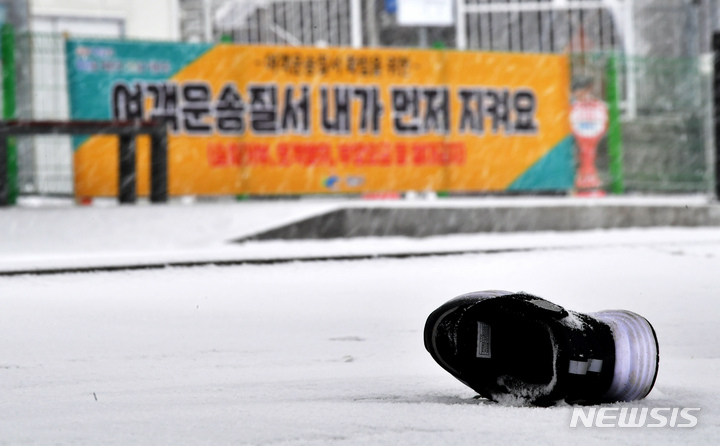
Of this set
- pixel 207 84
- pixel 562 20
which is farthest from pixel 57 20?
pixel 562 20

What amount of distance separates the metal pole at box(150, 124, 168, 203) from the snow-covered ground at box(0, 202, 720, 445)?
2416mm

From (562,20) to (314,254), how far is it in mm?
25845

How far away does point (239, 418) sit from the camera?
2.16m

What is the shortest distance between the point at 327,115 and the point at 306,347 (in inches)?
328

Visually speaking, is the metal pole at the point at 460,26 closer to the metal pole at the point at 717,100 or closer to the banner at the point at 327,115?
the banner at the point at 327,115

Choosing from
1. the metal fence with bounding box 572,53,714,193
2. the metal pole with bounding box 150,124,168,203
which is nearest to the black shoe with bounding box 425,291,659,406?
the metal pole with bounding box 150,124,168,203

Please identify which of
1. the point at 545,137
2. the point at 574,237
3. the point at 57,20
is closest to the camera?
the point at 574,237

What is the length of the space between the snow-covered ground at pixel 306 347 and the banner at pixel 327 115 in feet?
11.6

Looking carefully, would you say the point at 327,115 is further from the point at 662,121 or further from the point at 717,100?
the point at 662,121

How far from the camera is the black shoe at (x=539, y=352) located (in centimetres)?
225

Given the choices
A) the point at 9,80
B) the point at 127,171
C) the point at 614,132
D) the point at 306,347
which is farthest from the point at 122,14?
the point at 306,347

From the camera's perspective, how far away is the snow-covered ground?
A: 6.79 feet

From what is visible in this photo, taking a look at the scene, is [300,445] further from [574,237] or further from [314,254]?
[574,237]

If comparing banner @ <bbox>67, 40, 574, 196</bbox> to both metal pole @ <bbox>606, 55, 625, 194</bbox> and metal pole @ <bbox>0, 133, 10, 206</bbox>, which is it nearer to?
metal pole @ <bbox>606, 55, 625, 194</bbox>
